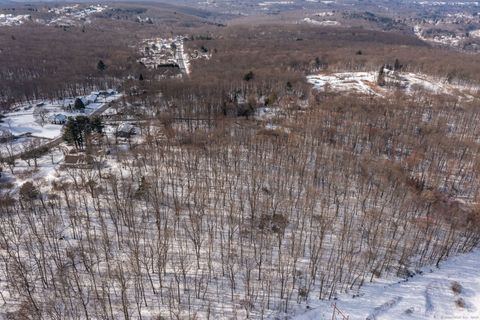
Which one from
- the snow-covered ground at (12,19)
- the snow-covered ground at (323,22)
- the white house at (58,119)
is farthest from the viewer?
the snow-covered ground at (323,22)

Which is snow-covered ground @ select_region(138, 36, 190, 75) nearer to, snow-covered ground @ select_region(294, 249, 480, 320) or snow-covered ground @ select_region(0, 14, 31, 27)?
snow-covered ground @ select_region(0, 14, 31, 27)

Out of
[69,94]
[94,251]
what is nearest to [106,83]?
[69,94]

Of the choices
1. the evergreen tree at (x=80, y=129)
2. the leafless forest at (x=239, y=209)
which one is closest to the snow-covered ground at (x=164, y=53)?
the leafless forest at (x=239, y=209)

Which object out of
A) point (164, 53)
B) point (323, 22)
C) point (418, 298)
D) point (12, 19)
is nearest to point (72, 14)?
point (12, 19)

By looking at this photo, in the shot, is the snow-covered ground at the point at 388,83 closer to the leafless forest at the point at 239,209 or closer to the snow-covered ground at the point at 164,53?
the leafless forest at the point at 239,209

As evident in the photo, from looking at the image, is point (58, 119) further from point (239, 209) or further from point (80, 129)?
point (239, 209)

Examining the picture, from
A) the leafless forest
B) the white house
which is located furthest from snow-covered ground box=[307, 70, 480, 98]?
the white house
